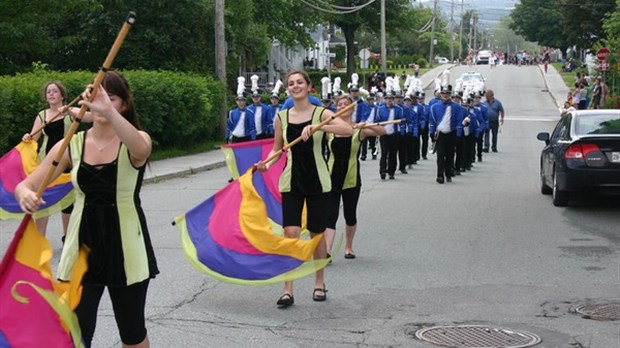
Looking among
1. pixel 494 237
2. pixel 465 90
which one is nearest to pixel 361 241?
pixel 494 237

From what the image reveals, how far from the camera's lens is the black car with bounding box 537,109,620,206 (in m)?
14.3

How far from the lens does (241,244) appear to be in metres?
7.89

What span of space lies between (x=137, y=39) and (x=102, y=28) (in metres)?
1.15

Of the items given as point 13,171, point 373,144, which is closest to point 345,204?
point 13,171

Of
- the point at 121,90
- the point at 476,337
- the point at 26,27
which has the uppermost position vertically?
the point at 26,27

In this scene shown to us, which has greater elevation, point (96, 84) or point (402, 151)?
point (96, 84)

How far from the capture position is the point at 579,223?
13.8 meters

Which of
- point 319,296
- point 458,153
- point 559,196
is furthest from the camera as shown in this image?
point 458,153

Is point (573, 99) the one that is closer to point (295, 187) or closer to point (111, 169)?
point (295, 187)

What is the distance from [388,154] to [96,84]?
16.7 meters

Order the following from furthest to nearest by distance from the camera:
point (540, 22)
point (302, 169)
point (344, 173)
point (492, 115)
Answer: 1. point (540, 22)
2. point (492, 115)
3. point (344, 173)
4. point (302, 169)

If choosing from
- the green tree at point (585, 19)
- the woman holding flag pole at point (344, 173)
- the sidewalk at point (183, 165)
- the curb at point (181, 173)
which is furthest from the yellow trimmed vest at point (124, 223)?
the green tree at point (585, 19)

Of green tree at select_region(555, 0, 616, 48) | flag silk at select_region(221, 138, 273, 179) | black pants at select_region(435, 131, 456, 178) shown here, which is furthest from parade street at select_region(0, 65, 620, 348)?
green tree at select_region(555, 0, 616, 48)

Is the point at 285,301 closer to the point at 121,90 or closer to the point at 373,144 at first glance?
the point at 121,90
